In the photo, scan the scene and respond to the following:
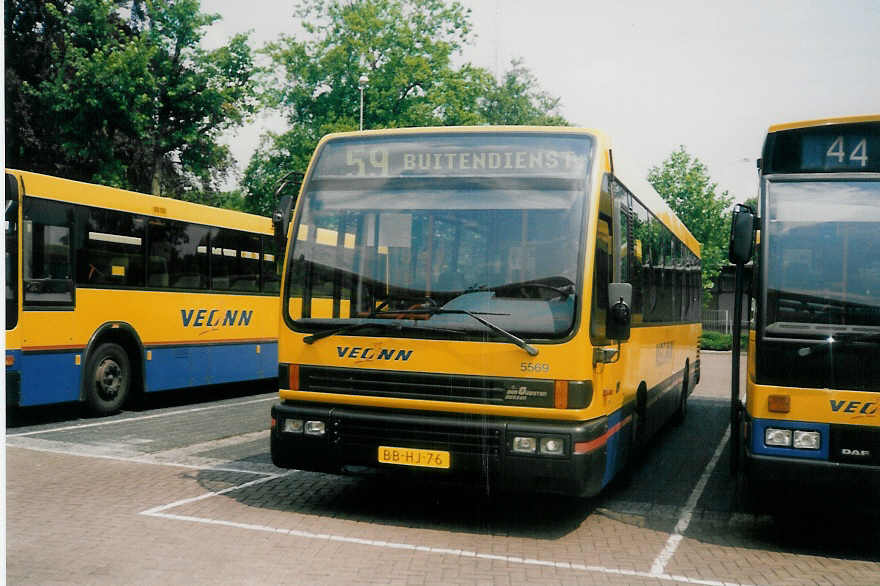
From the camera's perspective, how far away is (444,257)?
272 inches

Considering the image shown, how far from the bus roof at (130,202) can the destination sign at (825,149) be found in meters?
8.99

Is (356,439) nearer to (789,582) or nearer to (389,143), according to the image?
(389,143)

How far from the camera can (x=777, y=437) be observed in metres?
6.62

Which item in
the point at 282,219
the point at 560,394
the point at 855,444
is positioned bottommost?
the point at 855,444

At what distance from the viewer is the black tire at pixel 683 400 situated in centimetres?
1413

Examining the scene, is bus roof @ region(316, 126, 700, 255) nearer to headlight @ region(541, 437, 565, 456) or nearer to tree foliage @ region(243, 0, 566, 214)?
headlight @ region(541, 437, 565, 456)

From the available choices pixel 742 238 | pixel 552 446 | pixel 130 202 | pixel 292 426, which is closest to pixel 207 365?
pixel 130 202

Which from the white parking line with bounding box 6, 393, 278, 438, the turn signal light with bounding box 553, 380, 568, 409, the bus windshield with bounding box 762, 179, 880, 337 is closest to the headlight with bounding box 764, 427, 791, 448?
the bus windshield with bounding box 762, 179, 880, 337

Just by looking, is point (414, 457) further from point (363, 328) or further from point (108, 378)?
point (108, 378)

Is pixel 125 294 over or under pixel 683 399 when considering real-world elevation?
over

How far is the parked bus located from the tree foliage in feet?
107

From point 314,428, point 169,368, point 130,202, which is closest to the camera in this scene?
point 314,428

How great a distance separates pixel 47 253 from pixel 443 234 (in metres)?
7.27

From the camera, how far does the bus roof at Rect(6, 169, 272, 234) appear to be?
12109 mm
